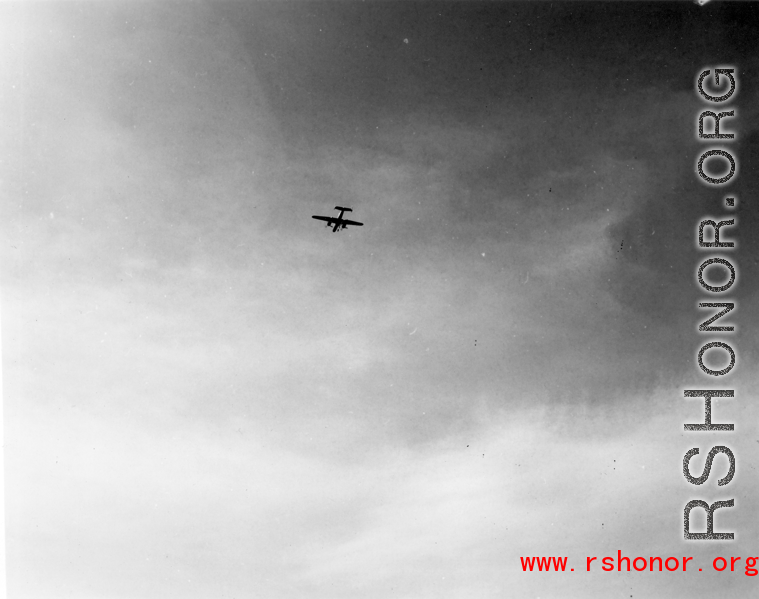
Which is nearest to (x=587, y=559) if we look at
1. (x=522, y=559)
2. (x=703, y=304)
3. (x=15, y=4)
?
(x=522, y=559)

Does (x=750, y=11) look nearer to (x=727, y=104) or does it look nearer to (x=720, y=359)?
(x=727, y=104)

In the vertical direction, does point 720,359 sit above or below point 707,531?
above

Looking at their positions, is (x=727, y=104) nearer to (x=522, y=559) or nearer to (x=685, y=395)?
(x=685, y=395)

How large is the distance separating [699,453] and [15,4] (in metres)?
24.8

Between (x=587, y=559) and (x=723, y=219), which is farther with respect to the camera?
(x=587, y=559)

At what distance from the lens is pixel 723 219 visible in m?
18.1

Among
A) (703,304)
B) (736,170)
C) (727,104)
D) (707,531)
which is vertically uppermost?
(727,104)

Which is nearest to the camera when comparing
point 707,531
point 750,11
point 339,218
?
point 707,531

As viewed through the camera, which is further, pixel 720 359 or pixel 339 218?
pixel 339 218

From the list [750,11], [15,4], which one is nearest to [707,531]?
[750,11]

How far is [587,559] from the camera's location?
63.5 feet

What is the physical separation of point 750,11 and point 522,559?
61.1ft

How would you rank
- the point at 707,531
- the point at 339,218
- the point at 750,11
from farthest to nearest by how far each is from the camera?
1. the point at 339,218
2. the point at 750,11
3. the point at 707,531

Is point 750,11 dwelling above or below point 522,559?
A: above
